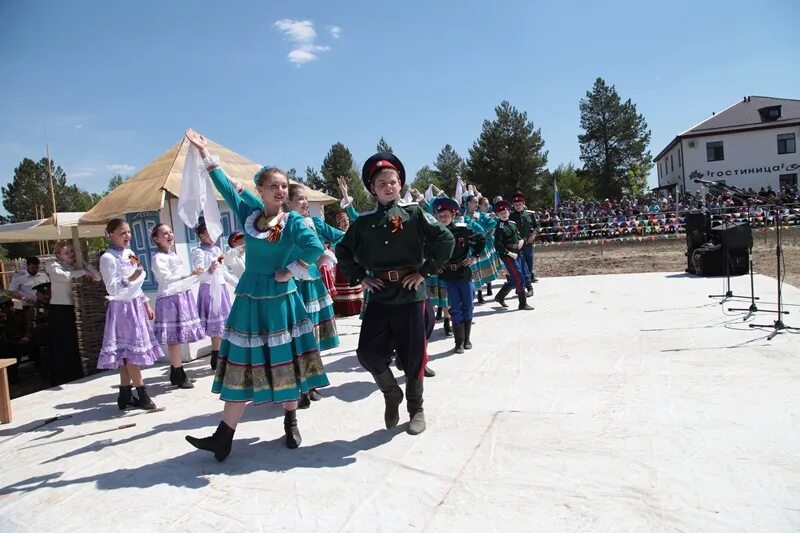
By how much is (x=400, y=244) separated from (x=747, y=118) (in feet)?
156

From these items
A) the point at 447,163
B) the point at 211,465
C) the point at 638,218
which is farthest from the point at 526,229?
the point at 447,163

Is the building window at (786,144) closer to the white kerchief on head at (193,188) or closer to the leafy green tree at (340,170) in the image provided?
the leafy green tree at (340,170)

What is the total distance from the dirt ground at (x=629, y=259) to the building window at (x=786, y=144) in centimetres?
2236

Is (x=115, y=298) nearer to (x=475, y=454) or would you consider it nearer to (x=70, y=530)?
(x=70, y=530)

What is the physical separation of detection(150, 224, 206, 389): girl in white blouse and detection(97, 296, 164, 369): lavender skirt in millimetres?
586

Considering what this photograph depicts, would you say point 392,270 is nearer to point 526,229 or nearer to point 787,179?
point 526,229

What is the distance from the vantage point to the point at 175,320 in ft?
20.0

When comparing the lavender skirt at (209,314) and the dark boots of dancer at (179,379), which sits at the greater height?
the lavender skirt at (209,314)

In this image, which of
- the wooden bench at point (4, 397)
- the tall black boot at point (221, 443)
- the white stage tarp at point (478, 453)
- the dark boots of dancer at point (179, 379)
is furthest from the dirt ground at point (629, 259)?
the tall black boot at point (221, 443)

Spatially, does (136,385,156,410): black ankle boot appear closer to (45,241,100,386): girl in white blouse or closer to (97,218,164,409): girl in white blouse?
(97,218,164,409): girl in white blouse

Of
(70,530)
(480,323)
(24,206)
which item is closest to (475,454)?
(70,530)

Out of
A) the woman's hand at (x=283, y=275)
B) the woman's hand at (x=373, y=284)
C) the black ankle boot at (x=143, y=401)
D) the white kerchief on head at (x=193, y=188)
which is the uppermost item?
the white kerchief on head at (x=193, y=188)

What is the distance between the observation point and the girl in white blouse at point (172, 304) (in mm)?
5965

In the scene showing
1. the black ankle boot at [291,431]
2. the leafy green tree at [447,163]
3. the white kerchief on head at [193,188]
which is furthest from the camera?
the leafy green tree at [447,163]
